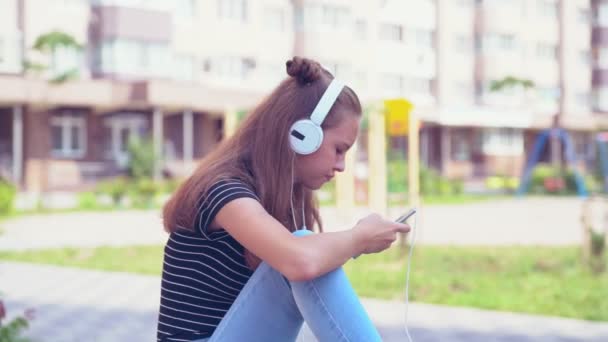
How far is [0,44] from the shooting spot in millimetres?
25656

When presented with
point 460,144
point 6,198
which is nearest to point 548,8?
point 460,144

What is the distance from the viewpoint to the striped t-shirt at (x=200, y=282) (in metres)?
2.15

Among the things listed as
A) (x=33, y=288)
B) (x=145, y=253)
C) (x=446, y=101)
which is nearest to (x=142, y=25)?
(x=446, y=101)

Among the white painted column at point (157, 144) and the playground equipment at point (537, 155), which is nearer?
the playground equipment at point (537, 155)

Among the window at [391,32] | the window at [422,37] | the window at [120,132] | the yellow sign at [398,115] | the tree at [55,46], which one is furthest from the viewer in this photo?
the window at [422,37]

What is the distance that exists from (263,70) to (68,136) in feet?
26.3

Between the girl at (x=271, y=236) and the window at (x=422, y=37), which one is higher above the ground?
the window at (x=422, y=37)

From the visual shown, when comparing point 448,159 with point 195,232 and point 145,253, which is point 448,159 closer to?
point 145,253

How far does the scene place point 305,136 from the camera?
2025 millimetres

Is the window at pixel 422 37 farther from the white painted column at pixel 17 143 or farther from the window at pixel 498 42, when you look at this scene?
the white painted column at pixel 17 143

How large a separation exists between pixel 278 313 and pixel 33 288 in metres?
5.09

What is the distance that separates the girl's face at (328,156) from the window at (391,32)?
34.8m

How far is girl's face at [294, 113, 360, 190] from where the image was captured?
7.00 ft

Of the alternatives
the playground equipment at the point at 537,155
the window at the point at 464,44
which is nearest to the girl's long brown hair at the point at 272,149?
the playground equipment at the point at 537,155
